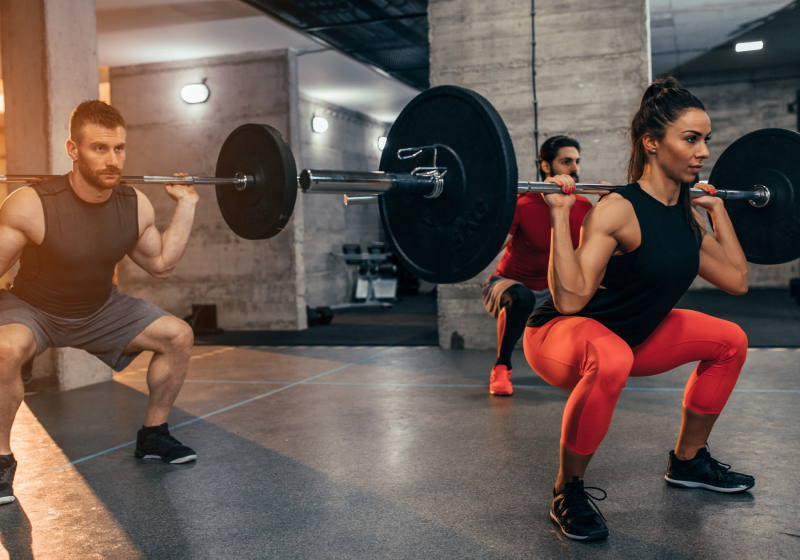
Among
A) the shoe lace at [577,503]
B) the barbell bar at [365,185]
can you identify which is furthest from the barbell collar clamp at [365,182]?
the shoe lace at [577,503]

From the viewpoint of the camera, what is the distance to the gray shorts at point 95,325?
212 centimetres

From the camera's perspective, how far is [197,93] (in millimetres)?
6465

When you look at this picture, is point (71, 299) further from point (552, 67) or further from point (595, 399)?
point (552, 67)

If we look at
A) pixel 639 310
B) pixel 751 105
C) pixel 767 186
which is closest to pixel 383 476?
pixel 639 310

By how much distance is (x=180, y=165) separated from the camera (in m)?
6.62

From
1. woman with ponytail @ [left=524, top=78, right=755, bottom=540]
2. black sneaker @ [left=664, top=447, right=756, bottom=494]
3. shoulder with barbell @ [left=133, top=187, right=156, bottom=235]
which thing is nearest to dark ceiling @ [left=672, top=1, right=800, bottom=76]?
woman with ponytail @ [left=524, top=78, right=755, bottom=540]

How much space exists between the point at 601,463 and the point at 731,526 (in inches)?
21.2

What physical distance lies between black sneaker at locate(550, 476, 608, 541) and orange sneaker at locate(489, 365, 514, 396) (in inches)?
56.0

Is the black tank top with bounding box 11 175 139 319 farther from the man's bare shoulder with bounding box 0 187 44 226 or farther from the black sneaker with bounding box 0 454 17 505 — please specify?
the black sneaker with bounding box 0 454 17 505

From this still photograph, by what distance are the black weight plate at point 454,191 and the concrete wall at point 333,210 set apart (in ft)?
20.9

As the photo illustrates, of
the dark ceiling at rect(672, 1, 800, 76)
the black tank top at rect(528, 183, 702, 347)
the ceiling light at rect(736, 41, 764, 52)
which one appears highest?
the dark ceiling at rect(672, 1, 800, 76)

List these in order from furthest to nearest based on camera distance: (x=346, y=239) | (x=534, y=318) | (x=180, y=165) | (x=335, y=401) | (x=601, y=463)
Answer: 1. (x=346, y=239)
2. (x=180, y=165)
3. (x=335, y=401)
4. (x=601, y=463)
5. (x=534, y=318)

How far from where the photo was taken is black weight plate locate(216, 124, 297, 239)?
6.40 feet

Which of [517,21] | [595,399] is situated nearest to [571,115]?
[517,21]
